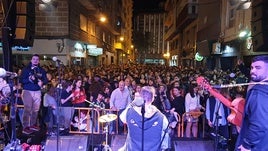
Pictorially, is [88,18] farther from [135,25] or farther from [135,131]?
[135,25]

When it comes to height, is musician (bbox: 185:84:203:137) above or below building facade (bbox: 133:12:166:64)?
below

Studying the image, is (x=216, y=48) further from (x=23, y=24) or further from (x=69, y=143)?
(x=69, y=143)

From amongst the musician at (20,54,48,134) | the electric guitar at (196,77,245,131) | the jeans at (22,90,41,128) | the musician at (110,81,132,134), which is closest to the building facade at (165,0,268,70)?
the musician at (110,81,132,134)

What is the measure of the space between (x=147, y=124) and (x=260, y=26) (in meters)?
6.90

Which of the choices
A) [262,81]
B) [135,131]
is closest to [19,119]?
[135,131]

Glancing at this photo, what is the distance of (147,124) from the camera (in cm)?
485

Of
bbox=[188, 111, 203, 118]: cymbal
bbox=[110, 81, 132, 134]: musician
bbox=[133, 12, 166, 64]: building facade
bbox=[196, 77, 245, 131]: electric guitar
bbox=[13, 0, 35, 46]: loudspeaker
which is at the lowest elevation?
bbox=[188, 111, 203, 118]: cymbal

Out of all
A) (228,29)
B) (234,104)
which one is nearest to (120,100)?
(234,104)

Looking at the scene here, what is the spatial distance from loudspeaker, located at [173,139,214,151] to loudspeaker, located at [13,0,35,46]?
196 inches

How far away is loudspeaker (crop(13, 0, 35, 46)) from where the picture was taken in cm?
1012

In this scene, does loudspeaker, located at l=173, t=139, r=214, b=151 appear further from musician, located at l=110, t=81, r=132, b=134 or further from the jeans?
the jeans

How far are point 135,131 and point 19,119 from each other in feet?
22.1

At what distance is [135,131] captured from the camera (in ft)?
16.1

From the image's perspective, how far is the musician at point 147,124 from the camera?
15.8 ft
